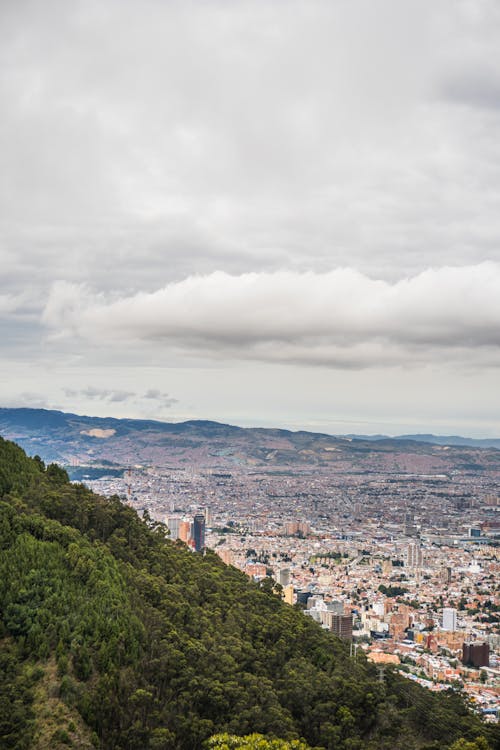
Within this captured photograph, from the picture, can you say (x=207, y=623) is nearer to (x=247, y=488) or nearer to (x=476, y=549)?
(x=476, y=549)

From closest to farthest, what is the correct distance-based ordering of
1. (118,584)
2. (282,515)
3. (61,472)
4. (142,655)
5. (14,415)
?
(142,655)
(118,584)
(61,472)
(282,515)
(14,415)

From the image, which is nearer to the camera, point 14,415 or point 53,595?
point 53,595

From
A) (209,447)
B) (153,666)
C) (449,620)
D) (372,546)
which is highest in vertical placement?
(153,666)

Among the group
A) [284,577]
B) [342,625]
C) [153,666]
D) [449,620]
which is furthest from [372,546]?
[153,666]

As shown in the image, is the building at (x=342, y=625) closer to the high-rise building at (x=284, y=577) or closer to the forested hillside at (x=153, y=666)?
the high-rise building at (x=284, y=577)

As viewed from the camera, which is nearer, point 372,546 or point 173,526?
point 173,526

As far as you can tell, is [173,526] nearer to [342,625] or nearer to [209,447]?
[342,625]

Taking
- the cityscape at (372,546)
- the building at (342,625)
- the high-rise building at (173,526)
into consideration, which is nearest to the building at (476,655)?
the cityscape at (372,546)

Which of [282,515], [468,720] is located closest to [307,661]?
[468,720]
